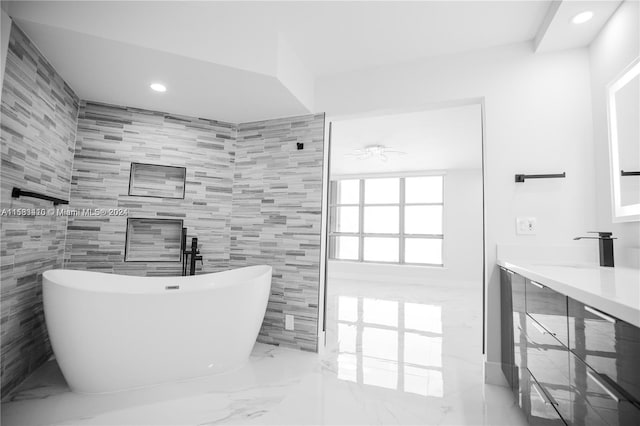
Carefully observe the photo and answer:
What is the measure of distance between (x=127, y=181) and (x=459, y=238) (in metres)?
6.03

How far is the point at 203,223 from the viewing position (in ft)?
9.78

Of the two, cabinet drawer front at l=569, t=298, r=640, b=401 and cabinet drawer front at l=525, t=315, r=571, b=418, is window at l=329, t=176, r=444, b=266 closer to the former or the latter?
cabinet drawer front at l=525, t=315, r=571, b=418

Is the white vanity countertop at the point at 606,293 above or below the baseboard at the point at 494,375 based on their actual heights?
above

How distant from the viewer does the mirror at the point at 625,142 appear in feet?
5.51

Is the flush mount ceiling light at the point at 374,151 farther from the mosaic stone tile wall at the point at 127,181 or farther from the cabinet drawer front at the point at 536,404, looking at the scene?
the cabinet drawer front at the point at 536,404

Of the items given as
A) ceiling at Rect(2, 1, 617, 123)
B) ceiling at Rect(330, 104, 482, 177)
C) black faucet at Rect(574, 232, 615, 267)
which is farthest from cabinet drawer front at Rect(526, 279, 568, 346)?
ceiling at Rect(330, 104, 482, 177)

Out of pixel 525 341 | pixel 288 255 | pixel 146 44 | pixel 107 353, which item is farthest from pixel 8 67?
pixel 525 341

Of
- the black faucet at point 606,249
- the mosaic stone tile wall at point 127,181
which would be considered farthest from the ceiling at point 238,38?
the black faucet at point 606,249

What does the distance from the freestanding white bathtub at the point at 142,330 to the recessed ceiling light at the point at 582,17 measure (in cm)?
276

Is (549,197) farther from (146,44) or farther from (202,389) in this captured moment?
(146,44)

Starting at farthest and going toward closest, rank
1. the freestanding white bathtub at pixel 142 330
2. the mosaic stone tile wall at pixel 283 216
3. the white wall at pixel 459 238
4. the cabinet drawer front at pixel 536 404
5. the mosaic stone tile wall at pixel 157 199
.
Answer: the white wall at pixel 459 238 → the mosaic stone tile wall at pixel 283 216 → the mosaic stone tile wall at pixel 157 199 → the freestanding white bathtub at pixel 142 330 → the cabinet drawer front at pixel 536 404

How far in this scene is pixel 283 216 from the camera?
9.52 ft

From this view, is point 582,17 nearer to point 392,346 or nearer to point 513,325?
point 513,325

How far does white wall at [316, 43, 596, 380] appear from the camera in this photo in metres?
2.14
